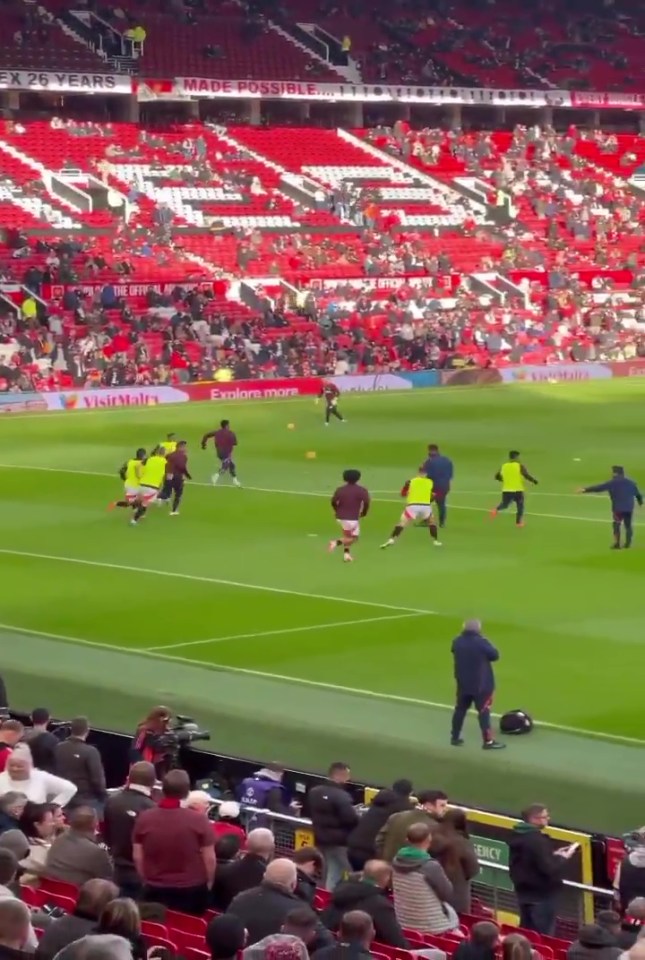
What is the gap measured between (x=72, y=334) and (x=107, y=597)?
33.5m

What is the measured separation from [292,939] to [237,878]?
2.48m

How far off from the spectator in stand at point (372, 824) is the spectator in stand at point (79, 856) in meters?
2.33

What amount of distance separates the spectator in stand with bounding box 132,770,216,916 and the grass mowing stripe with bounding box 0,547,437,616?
14.8m

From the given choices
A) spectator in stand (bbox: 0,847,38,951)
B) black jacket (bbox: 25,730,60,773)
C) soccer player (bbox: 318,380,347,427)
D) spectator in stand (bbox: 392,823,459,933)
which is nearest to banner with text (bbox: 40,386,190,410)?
soccer player (bbox: 318,380,347,427)

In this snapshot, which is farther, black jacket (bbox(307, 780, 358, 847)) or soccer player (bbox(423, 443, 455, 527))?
soccer player (bbox(423, 443, 455, 527))

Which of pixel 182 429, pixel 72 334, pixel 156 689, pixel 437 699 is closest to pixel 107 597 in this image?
pixel 156 689

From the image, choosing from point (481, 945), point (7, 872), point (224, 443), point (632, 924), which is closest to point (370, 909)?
point (481, 945)

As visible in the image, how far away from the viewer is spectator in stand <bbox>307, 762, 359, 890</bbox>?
13.7m

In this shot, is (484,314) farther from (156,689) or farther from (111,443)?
(156,689)

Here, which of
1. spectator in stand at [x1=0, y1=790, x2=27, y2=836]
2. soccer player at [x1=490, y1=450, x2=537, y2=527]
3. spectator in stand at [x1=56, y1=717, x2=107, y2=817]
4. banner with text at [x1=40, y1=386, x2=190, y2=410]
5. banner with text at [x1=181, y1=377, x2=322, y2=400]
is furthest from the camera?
banner with text at [x1=181, y1=377, x2=322, y2=400]

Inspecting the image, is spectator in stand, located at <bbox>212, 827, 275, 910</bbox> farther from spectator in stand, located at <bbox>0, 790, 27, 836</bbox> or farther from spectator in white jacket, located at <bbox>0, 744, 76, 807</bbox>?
spectator in white jacket, located at <bbox>0, 744, 76, 807</bbox>

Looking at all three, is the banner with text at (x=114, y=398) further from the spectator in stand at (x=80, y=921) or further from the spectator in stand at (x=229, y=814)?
the spectator in stand at (x=80, y=921)

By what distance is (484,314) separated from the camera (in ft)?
234

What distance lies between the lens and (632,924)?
38.8 feet
